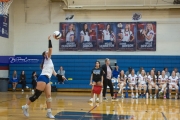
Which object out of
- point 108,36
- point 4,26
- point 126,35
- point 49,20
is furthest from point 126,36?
point 4,26

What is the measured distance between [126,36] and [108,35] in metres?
1.34

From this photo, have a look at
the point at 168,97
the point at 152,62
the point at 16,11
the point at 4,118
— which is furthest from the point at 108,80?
the point at 16,11

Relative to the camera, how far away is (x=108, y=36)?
22.4m

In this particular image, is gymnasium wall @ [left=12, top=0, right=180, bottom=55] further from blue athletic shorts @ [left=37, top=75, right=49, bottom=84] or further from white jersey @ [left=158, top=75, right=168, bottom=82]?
blue athletic shorts @ [left=37, top=75, right=49, bottom=84]

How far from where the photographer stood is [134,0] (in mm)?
21969

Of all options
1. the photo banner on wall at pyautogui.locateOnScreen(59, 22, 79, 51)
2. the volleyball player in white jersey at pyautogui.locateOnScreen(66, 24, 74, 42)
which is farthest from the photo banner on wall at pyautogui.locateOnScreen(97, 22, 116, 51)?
the volleyball player in white jersey at pyautogui.locateOnScreen(66, 24, 74, 42)

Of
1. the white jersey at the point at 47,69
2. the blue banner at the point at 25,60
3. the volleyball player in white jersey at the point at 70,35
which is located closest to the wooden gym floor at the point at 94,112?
the white jersey at the point at 47,69

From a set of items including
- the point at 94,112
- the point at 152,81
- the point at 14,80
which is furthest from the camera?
the point at 14,80

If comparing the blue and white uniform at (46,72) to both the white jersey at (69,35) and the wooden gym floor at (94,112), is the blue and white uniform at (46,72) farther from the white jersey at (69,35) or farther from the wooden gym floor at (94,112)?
the white jersey at (69,35)

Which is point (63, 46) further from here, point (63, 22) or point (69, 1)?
point (69, 1)

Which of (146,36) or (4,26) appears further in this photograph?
(146,36)

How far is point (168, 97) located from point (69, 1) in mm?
10552

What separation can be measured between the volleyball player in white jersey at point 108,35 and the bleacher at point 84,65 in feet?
4.29

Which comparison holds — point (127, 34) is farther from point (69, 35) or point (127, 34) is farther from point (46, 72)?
point (46, 72)
